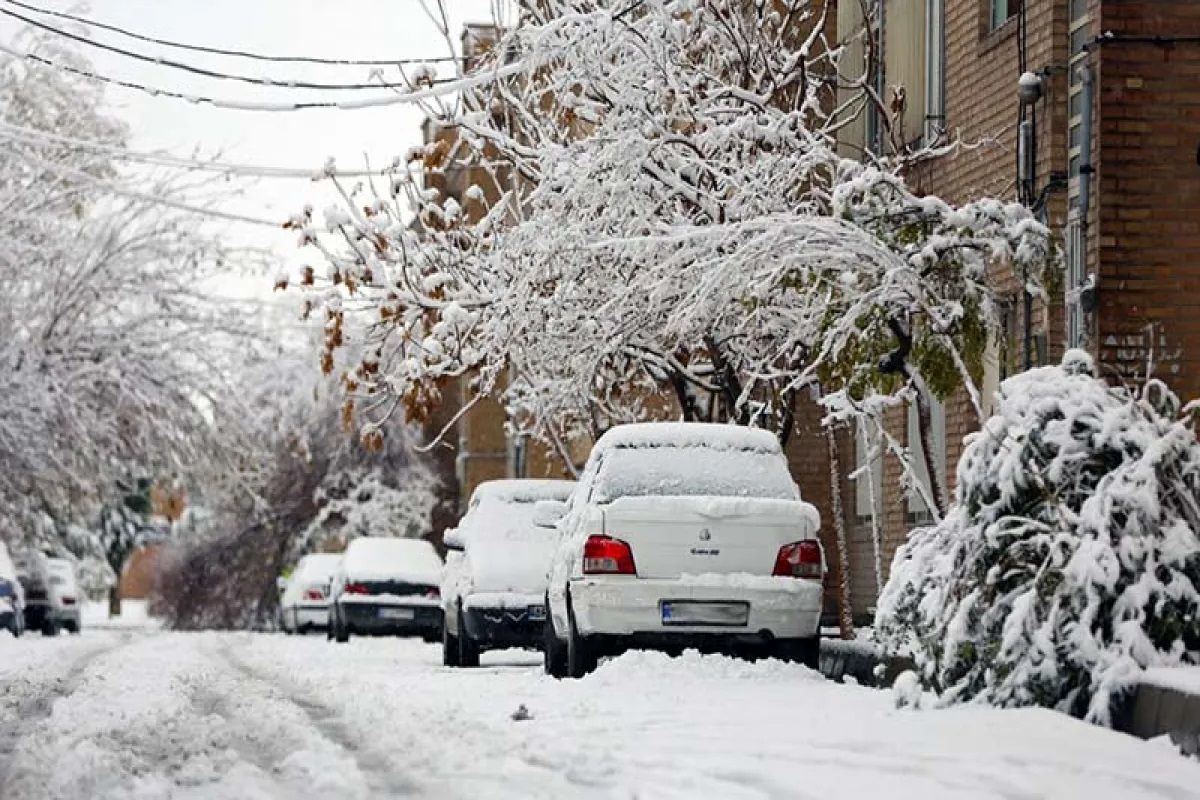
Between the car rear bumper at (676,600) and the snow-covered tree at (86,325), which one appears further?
the snow-covered tree at (86,325)

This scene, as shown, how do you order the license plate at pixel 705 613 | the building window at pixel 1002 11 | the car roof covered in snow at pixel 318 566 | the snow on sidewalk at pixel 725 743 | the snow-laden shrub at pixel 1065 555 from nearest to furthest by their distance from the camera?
1. the snow on sidewalk at pixel 725 743
2. the snow-laden shrub at pixel 1065 555
3. the license plate at pixel 705 613
4. the building window at pixel 1002 11
5. the car roof covered in snow at pixel 318 566

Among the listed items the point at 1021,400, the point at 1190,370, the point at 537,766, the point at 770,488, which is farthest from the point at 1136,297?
the point at 537,766

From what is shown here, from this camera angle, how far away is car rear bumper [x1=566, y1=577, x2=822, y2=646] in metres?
17.6

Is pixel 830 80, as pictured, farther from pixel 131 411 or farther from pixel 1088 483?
pixel 131 411

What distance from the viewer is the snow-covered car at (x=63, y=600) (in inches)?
1951

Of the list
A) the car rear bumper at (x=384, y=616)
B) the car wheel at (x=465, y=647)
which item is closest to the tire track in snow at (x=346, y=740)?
the car wheel at (x=465, y=647)

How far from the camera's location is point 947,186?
23.5 metres

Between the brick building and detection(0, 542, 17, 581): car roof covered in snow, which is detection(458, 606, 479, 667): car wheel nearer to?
the brick building

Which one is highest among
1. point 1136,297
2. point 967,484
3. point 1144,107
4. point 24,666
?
point 1144,107

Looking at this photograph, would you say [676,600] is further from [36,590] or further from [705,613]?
[36,590]

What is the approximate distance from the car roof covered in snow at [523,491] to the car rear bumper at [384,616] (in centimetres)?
896

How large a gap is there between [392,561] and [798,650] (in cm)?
1824

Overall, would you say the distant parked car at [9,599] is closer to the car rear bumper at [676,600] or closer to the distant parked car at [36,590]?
the distant parked car at [36,590]

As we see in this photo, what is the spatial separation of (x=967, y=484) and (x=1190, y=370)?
5.22 meters
